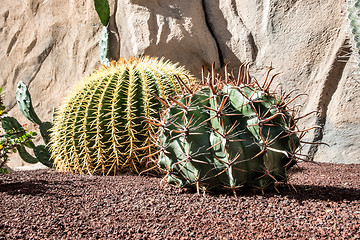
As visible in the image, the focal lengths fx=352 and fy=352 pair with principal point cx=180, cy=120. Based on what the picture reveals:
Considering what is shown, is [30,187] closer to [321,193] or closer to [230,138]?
[230,138]

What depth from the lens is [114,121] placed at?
103 inches

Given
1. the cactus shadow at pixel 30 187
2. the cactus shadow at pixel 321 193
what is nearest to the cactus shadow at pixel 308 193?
the cactus shadow at pixel 321 193

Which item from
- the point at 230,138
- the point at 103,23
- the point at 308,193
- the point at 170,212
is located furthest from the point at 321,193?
the point at 103,23

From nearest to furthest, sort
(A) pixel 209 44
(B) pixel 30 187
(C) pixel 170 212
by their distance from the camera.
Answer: (C) pixel 170 212
(B) pixel 30 187
(A) pixel 209 44

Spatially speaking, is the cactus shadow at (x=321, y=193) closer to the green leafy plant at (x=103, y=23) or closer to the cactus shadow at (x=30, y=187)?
the cactus shadow at (x=30, y=187)

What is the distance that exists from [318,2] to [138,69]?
2.13 meters

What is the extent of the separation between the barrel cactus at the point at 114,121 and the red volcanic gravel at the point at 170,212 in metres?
0.49

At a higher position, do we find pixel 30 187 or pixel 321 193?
pixel 321 193

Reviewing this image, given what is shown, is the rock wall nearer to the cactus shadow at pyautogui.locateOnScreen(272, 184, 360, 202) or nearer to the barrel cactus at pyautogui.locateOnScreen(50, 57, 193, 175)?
the cactus shadow at pyautogui.locateOnScreen(272, 184, 360, 202)

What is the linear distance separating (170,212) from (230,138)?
0.46m

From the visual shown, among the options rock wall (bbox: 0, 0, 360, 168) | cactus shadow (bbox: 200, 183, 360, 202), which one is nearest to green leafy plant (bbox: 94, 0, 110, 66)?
rock wall (bbox: 0, 0, 360, 168)

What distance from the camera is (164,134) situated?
1.89 meters

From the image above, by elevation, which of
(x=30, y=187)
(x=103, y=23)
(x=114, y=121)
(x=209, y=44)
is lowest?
(x=30, y=187)

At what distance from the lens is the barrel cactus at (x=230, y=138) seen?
5.60 ft
